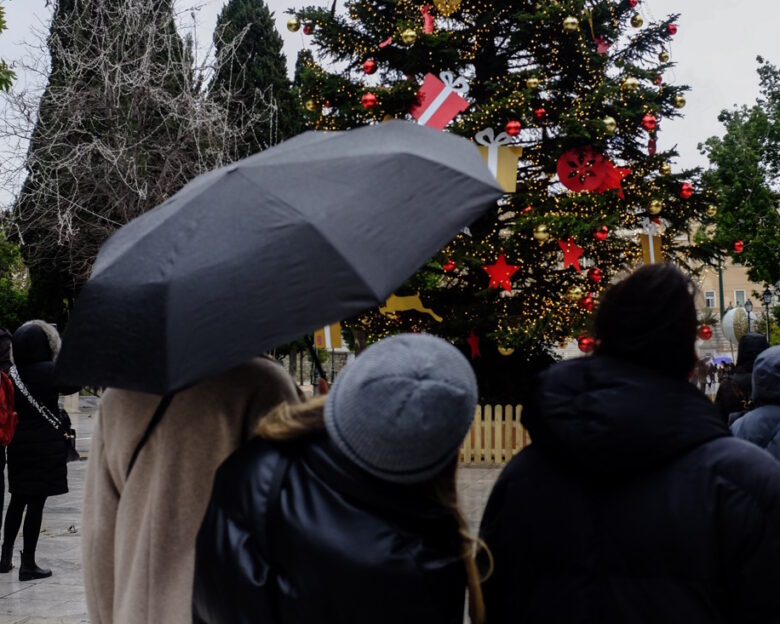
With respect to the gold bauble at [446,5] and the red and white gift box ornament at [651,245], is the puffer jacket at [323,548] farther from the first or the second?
the gold bauble at [446,5]

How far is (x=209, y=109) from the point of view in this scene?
1770 cm

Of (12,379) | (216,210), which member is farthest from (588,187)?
(216,210)

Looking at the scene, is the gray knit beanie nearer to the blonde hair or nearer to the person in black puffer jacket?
the blonde hair

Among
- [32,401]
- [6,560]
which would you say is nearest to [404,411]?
[32,401]

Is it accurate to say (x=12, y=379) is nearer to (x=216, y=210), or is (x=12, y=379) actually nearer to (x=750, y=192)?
(x=216, y=210)

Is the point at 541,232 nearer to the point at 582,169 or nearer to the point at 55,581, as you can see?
the point at 582,169

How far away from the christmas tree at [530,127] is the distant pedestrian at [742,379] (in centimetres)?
574

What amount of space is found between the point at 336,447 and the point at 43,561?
6.68 meters

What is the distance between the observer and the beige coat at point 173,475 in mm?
2361

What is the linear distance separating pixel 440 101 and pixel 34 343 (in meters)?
7.98

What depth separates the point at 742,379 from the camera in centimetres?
705

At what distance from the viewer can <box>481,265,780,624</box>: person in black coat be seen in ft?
6.28

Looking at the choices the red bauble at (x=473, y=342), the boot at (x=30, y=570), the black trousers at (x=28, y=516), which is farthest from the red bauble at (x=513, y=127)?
the boot at (x=30, y=570)

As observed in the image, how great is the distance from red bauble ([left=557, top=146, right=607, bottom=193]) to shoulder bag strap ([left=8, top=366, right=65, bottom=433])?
362 inches
